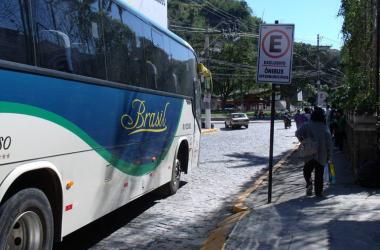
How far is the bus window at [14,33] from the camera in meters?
4.79

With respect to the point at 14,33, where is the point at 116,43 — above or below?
above

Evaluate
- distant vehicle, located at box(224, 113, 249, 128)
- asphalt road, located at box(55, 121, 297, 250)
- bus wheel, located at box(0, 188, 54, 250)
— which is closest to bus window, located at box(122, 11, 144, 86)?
asphalt road, located at box(55, 121, 297, 250)

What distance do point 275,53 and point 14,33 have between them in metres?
5.41

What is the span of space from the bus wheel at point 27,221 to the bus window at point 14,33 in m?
1.26

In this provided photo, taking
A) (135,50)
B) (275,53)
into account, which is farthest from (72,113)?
(275,53)

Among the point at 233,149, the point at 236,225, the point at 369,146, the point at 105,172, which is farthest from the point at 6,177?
the point at 233,149

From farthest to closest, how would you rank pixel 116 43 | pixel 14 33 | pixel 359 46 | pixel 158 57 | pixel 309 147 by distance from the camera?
pixel 359 46
pixel 309 147
pixel 158 57
pixel 116 43
pixel 14 33

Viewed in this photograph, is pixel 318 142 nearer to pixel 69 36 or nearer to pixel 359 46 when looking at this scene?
pixel 69 36

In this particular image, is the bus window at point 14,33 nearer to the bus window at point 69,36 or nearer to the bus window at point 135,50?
the bus window at point 69,36

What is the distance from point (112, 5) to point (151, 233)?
3.31 m

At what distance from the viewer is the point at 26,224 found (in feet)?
17.3

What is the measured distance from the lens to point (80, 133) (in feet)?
20.2

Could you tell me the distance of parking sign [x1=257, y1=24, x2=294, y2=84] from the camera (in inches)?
367

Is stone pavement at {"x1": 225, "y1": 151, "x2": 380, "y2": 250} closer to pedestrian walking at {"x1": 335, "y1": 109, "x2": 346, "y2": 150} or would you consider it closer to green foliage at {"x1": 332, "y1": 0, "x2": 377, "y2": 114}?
green foliage at {"x1": 332, "y1": 0, "x2": 377, "y2": 114}
